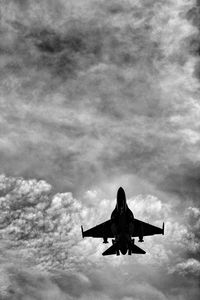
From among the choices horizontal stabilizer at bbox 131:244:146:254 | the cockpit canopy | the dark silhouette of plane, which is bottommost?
horizontal stabilizer at bbox 131:244:146:254

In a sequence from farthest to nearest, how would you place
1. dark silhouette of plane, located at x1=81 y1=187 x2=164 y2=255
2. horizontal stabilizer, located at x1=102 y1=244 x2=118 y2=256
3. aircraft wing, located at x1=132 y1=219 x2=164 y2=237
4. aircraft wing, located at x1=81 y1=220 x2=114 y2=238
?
aircraft wing, located at x1=132 y1=219 x2=164 y2=237
aircraft wing, located at x1=81 y1=220 x2=114 y2=238
horizontal stabilizer, located at x1=102 y1=244 x2=118 y2=256
dark silhouette of plane, located at x1=81 y1=187 x2=164 y2=255

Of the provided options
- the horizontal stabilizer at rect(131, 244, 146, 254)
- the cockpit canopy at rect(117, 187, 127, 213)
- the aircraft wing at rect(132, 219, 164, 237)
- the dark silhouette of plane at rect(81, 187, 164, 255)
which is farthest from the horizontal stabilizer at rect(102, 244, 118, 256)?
the cockpit canopy at rect(117, 187, 127, 213)

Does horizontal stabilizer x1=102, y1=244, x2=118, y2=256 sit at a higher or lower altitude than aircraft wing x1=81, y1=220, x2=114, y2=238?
lower

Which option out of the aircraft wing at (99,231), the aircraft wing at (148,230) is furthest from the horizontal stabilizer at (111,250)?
the aircraft wing at (148,230)

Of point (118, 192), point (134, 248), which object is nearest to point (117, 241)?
point (134, 248)

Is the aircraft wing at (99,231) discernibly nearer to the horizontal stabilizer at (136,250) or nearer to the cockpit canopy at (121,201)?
the horizontal stabilizer at (136,250)

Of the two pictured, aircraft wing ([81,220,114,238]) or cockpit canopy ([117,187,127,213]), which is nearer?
cockpit canopy ([117,187,127,213])

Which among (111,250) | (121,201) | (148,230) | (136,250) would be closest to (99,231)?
(111,250)

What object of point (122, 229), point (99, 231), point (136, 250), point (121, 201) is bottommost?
point (136, 250)

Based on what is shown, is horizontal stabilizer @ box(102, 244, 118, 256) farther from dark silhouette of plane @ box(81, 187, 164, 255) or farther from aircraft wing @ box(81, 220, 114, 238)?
aircraft wing @ box(81, 220, 114, 238)

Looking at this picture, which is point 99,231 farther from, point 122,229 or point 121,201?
point 121,201

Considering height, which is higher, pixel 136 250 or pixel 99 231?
pixel 99 231

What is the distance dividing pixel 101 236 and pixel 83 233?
10.7ft

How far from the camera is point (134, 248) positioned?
4772cm
